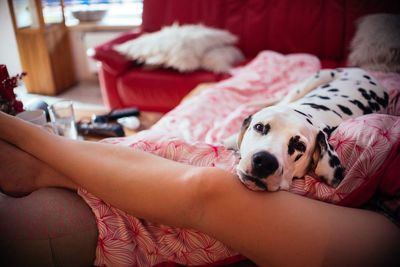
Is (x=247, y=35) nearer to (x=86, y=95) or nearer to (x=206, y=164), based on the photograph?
(x=86, y=95)

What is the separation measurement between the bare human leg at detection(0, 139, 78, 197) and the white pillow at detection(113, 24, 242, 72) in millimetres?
1666

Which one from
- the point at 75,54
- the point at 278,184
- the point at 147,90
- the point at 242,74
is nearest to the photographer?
the point at 278,184

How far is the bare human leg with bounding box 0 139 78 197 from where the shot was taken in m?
0.86

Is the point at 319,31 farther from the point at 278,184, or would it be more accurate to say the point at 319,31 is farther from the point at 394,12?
the point at 278,184

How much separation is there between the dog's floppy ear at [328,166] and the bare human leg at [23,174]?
2.22 feet

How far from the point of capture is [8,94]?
113 cm

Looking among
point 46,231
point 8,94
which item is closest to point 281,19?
point 8,94

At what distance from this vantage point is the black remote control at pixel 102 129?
5.06 ft

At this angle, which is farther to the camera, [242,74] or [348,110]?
[242,74]

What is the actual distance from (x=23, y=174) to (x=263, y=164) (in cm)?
66

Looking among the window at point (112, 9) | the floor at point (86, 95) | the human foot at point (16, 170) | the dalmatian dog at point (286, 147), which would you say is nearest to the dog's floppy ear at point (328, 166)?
the dalmatian dog at point (286, 147)

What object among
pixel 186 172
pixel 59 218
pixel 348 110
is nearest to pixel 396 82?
pixel 348 110

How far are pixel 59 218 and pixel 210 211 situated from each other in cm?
39

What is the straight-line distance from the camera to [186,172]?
77cm
